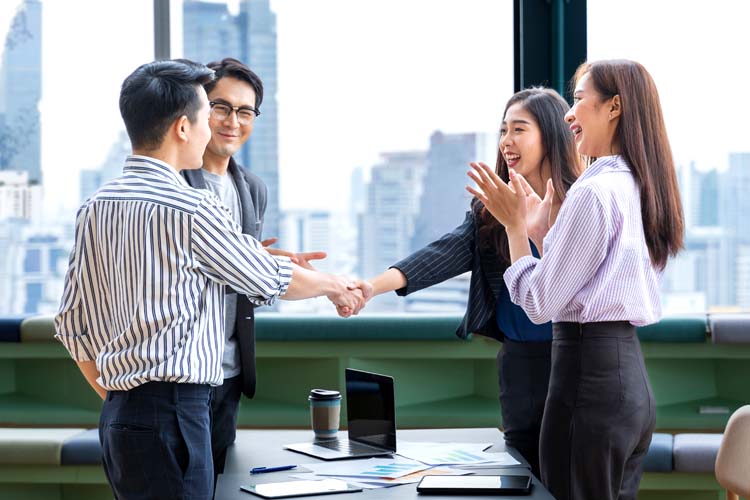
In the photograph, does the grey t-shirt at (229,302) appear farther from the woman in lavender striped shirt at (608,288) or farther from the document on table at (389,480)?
the woman in lavender striped shirt at (608,288)

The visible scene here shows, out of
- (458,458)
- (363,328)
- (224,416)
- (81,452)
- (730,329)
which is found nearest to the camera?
(458,458)

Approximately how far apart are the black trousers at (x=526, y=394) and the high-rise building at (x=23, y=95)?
259 cm

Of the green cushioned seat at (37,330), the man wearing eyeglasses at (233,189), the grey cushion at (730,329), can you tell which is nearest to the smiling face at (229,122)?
the man wearing eyeglasses at (233,189)

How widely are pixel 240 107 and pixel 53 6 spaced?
1.75 m

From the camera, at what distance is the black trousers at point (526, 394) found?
246 cm

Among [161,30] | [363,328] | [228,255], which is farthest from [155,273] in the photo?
[161,30]

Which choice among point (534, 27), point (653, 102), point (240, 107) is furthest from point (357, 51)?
point (653, 102)

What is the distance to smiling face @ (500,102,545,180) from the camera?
274 centimetres

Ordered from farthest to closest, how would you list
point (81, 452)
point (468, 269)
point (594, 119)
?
point (81, 452) → point (468, 269) → point (594, 119)

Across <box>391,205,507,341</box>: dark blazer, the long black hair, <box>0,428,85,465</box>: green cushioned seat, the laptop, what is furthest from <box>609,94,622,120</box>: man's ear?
<box>0,428,85,465</box>: green cushioned seat

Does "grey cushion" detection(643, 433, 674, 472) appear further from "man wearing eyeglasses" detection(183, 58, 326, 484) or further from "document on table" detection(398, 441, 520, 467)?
"man wearing eyeglasses" detection(183, 58, 326, 484)

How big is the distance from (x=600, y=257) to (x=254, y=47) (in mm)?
2467

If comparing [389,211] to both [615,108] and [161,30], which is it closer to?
[161,30]

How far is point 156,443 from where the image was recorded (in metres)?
1.93
